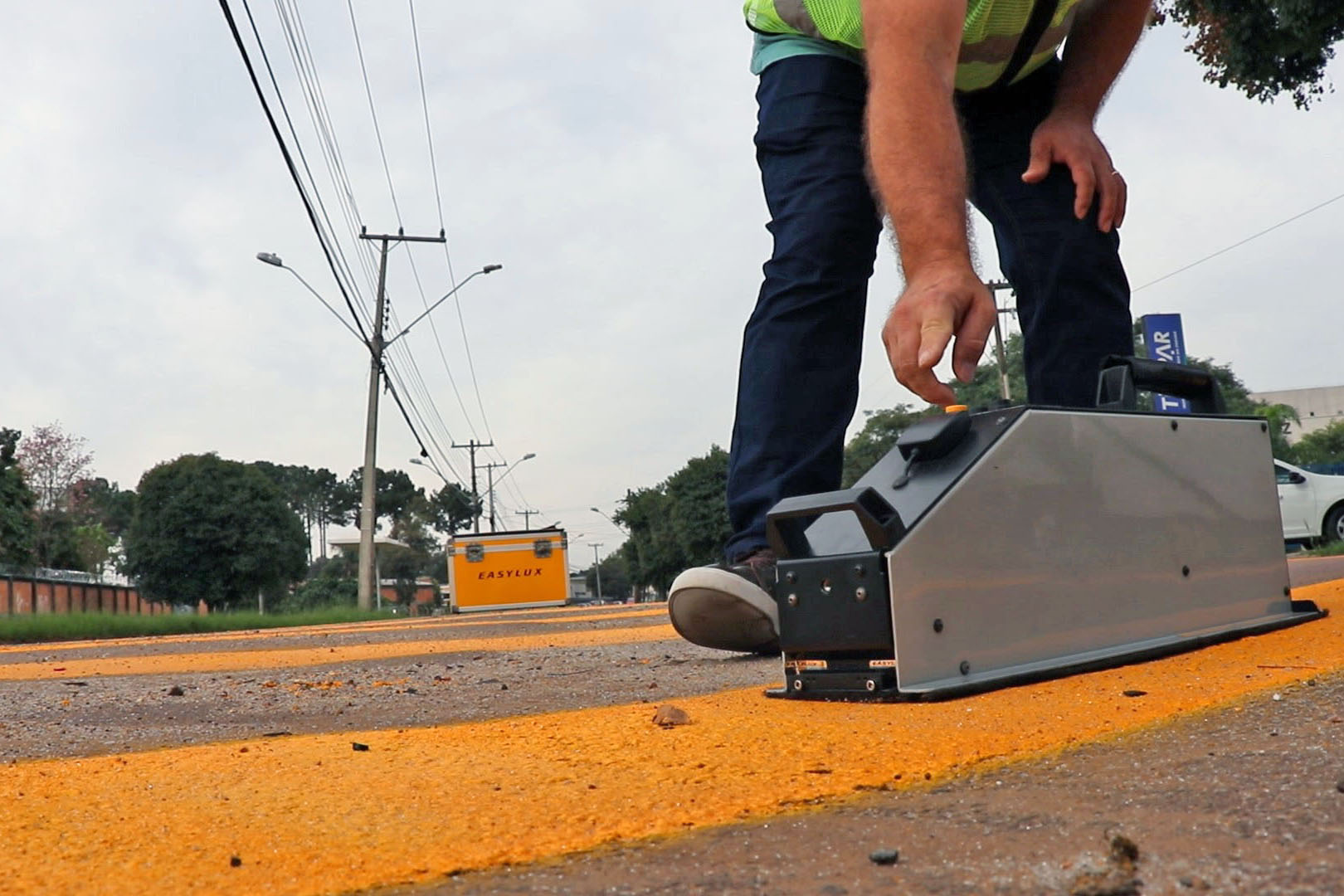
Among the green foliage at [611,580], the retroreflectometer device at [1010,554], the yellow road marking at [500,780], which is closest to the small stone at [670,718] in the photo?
the yellow road marking at [500,780]

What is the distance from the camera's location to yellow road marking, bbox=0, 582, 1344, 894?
3.59 feet

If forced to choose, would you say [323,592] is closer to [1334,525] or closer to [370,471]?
[370,471]

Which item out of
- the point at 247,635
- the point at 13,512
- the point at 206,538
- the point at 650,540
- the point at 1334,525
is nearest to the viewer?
the point at 247,635

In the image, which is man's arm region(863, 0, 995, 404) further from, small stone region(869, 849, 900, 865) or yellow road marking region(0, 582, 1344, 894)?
small stone region(869, 849, 900, 865)

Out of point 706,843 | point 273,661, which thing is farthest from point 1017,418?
point 273,661

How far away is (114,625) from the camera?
12.1m

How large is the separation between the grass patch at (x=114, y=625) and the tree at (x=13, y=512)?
1489 centimetres

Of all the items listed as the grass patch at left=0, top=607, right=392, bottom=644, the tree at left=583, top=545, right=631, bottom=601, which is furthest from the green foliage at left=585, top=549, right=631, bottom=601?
the grass patch at left=0, top=607, right=392, bottom=644

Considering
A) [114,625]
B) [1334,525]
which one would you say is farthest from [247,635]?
[1334,525]

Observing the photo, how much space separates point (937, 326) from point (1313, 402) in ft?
317

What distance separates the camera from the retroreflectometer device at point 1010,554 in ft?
5.97

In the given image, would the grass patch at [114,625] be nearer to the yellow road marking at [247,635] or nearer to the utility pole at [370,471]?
the yellow road marking at [247,635]

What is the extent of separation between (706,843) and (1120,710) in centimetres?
82

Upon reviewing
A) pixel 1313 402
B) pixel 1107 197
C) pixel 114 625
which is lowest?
pixel 114 625
